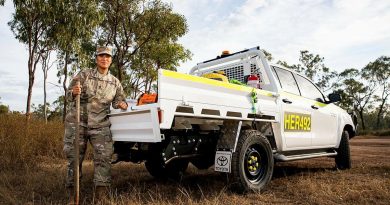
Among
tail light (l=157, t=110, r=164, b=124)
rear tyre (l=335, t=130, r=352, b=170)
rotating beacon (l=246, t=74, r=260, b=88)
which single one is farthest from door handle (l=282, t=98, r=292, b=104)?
tail light (l=157, t=110, r=164, b=124)

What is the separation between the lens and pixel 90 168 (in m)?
6.84

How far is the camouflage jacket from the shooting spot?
159 inches

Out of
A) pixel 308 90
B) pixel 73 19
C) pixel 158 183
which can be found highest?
pixel 73 19

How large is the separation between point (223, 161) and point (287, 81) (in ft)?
7.22

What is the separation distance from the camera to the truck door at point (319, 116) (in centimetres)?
596

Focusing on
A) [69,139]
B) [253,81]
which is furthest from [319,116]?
[69,139]

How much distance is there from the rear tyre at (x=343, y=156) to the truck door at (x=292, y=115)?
4.61 feet

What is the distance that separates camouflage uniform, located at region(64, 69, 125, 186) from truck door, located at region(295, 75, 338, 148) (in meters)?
3.43

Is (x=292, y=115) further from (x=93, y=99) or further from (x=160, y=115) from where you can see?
(x=93, y=99)

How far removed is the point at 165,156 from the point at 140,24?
665 inches

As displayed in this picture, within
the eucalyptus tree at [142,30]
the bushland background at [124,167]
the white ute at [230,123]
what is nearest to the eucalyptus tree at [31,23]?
the bushland background at [124,167]

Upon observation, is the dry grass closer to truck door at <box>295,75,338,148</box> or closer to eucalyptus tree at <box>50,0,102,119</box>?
truck door at <box>295,75,338,148</box>

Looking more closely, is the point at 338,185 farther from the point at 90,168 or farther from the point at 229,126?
the point at 90,168

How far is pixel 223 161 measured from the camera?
4094 mm
